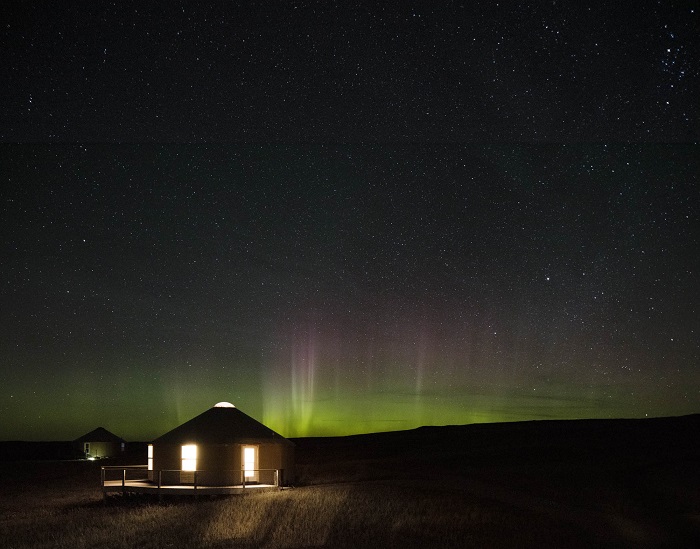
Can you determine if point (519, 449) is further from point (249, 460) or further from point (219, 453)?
point (219, 453)

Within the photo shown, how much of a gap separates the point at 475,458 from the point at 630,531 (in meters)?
31.7

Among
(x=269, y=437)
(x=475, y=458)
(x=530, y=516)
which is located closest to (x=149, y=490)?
(x=269, y=437)

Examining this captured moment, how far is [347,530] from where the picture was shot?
68.5 feet

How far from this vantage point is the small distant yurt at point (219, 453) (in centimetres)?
2923

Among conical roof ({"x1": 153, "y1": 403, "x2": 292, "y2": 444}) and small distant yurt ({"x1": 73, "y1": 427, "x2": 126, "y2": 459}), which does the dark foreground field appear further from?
small distant yurt ({"x1": 73, "y1": 427, "x2": 126, "y2": 459})

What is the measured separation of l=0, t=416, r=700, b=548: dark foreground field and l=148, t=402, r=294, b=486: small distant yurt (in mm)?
1683

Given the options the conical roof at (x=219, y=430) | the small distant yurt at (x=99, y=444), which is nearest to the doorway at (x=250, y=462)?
the conical roof at (x=219, y=430)

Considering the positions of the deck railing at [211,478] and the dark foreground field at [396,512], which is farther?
the deck railing at [211,478]

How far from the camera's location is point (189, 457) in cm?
2955

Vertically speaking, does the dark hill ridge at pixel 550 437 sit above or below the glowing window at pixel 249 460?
below

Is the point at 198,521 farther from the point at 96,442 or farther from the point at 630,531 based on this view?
the point at 96,442

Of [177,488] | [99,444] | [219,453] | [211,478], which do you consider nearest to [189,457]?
[219,453]

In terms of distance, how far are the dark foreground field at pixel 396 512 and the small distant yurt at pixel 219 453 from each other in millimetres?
1683

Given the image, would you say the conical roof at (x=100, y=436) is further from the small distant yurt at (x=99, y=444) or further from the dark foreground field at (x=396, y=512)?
the dark foreground field at (x=396, y=512)
